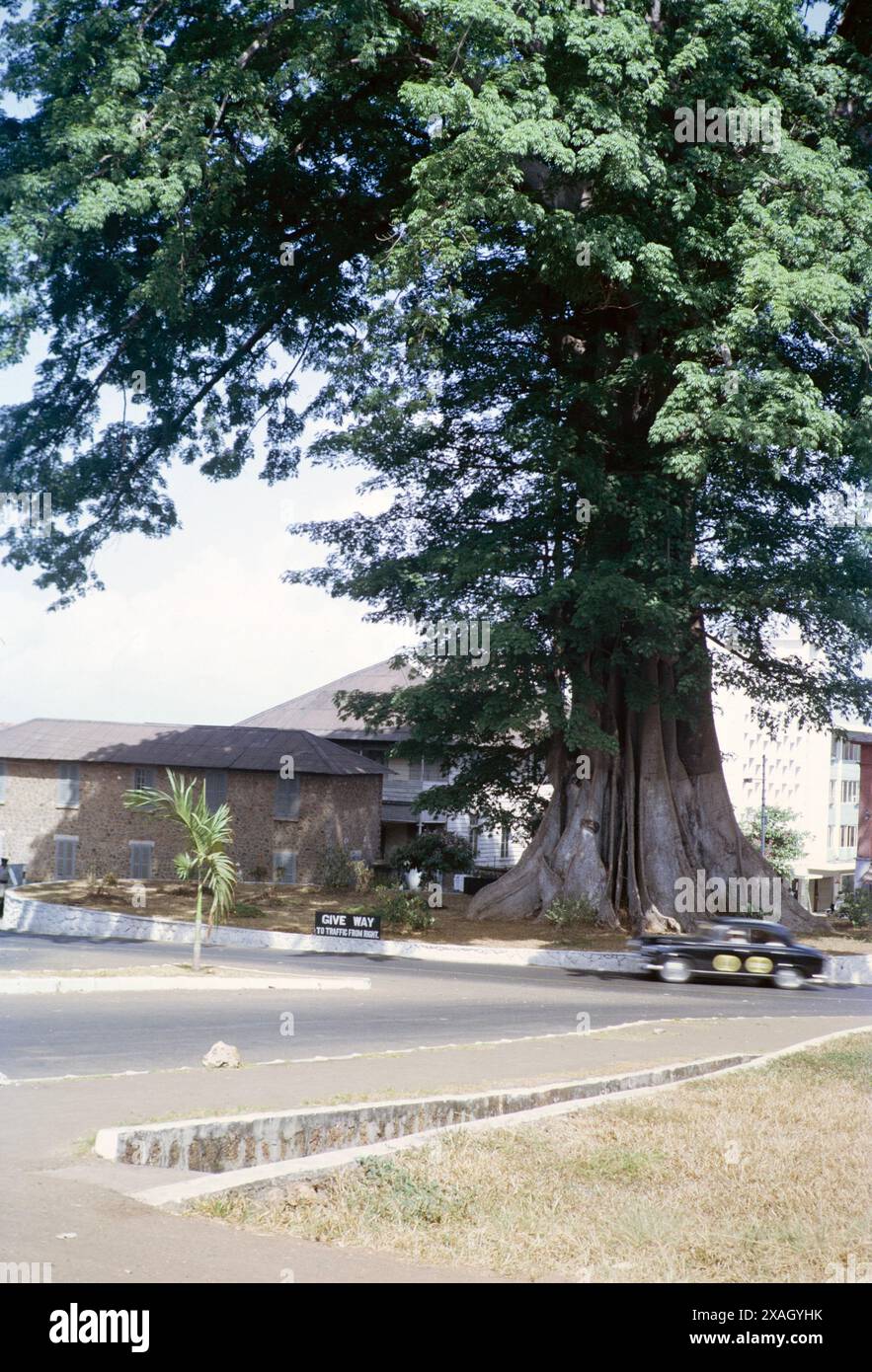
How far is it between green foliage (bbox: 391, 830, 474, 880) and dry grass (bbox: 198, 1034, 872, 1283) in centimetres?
3382

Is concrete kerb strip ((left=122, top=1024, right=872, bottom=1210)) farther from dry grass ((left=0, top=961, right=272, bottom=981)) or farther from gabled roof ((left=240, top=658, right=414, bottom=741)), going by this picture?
gabled roof ((left=240, top=658, right=414, bottom=741))

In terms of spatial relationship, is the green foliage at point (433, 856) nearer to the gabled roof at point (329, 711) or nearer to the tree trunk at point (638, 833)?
the tree trunk at point (638, 833)

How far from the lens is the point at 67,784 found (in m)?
51.8

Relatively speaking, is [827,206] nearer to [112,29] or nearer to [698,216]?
[698,216]

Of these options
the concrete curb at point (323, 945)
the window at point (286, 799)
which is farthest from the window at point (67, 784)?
the concrete curb at point (323, 945)

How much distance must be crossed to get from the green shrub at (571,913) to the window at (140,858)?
75.3 feet

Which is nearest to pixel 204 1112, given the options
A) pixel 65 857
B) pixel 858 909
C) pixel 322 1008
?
pixel 322 1008

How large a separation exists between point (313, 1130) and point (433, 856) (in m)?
35.6

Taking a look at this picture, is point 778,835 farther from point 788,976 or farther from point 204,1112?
point 204,1112

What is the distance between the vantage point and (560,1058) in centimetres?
1431

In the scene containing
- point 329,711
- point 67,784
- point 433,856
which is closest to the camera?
point 433,856

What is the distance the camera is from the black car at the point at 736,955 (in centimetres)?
2619

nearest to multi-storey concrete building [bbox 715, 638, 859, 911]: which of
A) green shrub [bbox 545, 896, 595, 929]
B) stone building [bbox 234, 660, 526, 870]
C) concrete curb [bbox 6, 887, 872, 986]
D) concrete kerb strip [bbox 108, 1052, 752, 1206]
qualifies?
stone building [bbox 234, 660, 526, 870]

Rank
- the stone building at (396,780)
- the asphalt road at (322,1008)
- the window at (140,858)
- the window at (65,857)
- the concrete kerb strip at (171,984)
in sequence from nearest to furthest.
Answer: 1. the asphalt road at (322,1008)
2. the concrete kerb strip at (171,984)
3. the window at (140,858)
4. the window at (65,857)
5. the stone building at (396,780)
